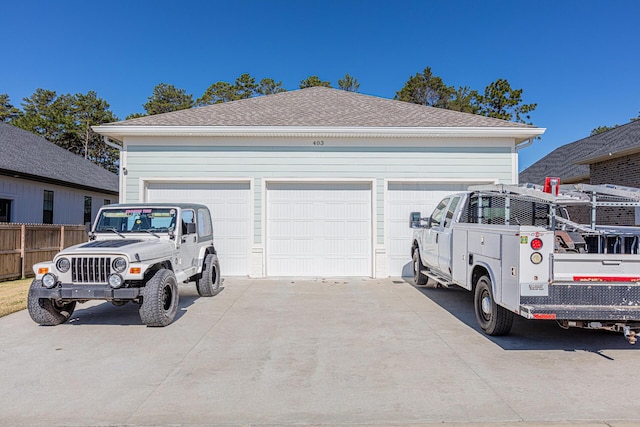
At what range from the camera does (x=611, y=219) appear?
15203mm

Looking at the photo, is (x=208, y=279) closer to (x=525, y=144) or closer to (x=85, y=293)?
(x=85, y=293)

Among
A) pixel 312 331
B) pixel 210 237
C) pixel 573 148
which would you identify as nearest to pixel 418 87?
pixel 573 148

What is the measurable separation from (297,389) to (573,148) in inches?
889

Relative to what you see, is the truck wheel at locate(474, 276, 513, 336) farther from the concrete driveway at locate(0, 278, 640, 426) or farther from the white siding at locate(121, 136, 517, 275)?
the white siding at locate(121, 136, 517, 275)

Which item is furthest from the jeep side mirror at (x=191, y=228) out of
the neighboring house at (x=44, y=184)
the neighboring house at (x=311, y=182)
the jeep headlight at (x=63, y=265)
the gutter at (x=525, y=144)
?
the neighboring house at (x=44, y=184)

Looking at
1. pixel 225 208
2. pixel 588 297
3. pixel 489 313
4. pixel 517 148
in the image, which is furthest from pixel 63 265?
pixel 517 148

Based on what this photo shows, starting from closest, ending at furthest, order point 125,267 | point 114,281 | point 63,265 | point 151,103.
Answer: point 114,281 → point 125,267 → point 63,265 → point 151,103

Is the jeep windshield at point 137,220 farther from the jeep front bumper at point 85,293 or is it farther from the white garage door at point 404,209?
the white garage door at point 404,209

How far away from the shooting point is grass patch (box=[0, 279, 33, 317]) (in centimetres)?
762

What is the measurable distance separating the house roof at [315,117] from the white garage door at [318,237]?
6.23 feet

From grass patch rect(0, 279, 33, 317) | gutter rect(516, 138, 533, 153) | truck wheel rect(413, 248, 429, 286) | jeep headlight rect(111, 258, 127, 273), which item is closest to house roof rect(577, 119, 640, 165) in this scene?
gutter rect(516, 138, 533, 153)

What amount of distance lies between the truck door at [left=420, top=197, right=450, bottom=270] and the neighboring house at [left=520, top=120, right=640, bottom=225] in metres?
6.40

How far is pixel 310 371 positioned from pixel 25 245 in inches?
408

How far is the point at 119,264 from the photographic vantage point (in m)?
5.93
